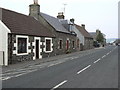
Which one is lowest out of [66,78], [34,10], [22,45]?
[66,78]

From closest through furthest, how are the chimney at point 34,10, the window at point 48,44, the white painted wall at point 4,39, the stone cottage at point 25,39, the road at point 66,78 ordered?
1. the road at point 66,78
2. the white painted wall at point 4,39
3. the stone cottage at point 25,39
4. the window at point 48,44
5. the chimney at point 34,10

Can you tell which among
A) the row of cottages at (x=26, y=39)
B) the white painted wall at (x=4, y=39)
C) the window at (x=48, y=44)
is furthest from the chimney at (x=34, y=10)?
the white painted wall at (x=4, y=39)

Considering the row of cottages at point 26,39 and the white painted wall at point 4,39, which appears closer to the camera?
the white painted wall at point 4,39

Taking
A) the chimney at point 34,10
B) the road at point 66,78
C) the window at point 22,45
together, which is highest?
the chimney at point 34,10

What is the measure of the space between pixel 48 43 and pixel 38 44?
164 inches

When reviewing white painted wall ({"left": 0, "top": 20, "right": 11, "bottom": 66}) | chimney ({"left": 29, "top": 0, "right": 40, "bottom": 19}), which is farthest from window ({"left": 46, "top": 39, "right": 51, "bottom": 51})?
white painted wall ({"left": 0, "top": 20, "right": 11, "bottom": 66})

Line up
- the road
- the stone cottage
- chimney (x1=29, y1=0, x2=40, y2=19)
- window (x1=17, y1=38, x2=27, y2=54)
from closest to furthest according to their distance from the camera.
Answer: the road → the stone cottage → window (x1=17, y1=38, x2=27, y2=54) → chimney (x1=29, y1=0, x2=40, y2=19)

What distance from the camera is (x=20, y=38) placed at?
2273 centimetres

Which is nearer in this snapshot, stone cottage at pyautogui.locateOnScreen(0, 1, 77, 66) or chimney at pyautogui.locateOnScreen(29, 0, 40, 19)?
stone cottage at pyautogui.locateOnScreen(0, 1, 77, 66)

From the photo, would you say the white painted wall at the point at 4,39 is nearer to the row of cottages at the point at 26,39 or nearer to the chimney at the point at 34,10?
Result: the row of cottages at the point at 26,39

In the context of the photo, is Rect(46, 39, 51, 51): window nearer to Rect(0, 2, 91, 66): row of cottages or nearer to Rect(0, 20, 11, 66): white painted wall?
Rect(0, 2, 91, 66): row of cottages

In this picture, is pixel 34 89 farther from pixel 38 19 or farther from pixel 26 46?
pixel 38 19

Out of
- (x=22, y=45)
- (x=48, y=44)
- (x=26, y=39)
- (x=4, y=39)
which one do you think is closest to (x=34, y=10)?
(x=48, y=44)

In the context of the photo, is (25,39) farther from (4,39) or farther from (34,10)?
(34,10)
